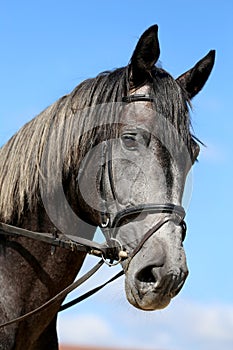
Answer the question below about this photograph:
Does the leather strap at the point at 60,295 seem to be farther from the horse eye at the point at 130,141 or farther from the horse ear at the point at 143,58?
the horse ear at the point at 143,58

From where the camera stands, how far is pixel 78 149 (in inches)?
208

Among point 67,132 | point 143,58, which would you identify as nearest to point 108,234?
point 67,132

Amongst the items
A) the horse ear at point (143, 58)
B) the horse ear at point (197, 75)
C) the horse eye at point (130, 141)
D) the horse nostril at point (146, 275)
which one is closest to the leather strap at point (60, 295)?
the horse nostril at point (146, 275)

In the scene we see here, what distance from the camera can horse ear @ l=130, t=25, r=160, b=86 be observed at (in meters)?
5.16

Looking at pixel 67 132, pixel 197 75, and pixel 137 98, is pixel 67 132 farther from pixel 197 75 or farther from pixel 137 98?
pixel 197 75

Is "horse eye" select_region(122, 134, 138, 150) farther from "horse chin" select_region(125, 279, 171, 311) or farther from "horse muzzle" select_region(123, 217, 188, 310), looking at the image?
"horse chin" select_region(125, 279, 171, 311)

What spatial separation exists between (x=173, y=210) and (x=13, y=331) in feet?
4.54

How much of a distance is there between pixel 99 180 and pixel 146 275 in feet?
2.49

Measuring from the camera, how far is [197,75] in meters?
5.63

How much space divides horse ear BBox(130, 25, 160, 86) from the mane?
65 millimetres

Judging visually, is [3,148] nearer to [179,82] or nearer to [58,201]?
[58,201]

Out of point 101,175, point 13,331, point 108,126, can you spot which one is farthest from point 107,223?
point 13,331

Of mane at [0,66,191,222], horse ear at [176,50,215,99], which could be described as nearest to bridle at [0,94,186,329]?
mane at [0,66,191,222]

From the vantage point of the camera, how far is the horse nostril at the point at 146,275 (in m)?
4.63
